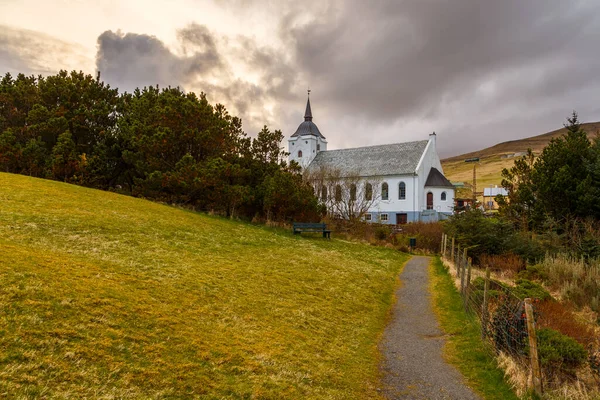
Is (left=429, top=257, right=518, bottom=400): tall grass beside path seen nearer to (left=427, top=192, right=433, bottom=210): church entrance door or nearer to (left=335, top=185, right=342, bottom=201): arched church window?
(left=335, top=185, right=342, bottom=201): arched church window

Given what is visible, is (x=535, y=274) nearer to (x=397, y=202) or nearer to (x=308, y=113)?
A: (x=397, y=202)

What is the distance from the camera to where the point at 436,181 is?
5722cm

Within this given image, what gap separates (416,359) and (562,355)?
2.92 meters

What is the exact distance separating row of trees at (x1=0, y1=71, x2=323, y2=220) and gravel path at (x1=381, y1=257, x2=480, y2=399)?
59.2ft

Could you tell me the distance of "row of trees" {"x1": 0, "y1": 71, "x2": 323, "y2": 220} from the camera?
29.1m

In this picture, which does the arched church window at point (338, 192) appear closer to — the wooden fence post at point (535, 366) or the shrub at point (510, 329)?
the shrub at point (510, 329)

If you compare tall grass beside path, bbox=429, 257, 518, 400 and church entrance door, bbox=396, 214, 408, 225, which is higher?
church entrance door, bbox=396, 214, 408, 225

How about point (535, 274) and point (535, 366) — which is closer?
point (535, 366)

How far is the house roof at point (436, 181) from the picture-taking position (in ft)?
186

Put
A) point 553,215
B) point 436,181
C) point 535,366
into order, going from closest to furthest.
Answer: point 535,366 < point 553,215 < point 436,181

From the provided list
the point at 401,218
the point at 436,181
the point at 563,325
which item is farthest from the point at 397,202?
the point at 563,325

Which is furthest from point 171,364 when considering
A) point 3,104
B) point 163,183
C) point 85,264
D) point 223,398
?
point 3,104

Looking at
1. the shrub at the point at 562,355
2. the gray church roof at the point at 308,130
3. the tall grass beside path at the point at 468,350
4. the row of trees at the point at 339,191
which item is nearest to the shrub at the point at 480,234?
the tall grass beside path at the point at 468,350

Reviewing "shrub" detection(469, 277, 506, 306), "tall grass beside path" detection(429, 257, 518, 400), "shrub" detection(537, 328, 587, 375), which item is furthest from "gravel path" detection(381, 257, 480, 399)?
"shrub" detection(537, 328, 587, 375)
